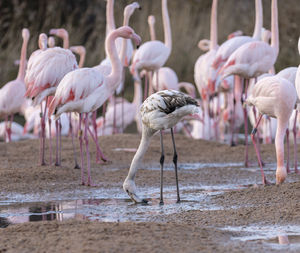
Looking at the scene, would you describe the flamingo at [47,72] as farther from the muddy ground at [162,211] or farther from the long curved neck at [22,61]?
the long curved neck at [22,61]

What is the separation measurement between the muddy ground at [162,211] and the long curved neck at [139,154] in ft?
1.15

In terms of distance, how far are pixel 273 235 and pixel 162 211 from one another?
1421mm

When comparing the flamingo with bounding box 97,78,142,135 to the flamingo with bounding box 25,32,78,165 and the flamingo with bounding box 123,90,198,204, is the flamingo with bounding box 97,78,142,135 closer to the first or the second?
the flamingo with bounding box 25,32,78,165

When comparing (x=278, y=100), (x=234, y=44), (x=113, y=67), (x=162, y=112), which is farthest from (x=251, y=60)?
(x=162, y=112)

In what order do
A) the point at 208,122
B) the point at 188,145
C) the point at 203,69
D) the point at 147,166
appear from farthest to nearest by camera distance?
the point at 208,122 < the point at 203,69 < the point at 188,145 < the point at 147,166

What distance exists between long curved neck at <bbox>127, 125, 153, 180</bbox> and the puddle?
66.0 inches

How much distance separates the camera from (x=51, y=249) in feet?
13.4

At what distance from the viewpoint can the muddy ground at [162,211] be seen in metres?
4.15

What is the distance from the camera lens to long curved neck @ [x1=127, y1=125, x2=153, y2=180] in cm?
626

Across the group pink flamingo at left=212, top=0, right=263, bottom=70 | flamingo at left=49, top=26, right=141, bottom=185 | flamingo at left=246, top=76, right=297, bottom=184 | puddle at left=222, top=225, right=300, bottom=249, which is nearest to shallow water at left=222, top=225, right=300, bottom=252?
puddle at left=222, top=225, right=300, bottom=249

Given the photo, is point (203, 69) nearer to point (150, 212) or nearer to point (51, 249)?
point (150, 212)

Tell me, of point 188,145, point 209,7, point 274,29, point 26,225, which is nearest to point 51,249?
point 26,225

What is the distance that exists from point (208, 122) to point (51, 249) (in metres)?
9.96

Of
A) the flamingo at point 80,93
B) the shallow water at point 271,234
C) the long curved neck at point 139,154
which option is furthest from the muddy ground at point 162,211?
the flamingo at point 80,93
